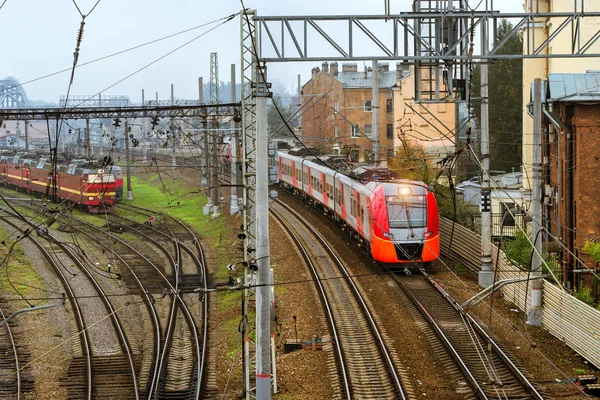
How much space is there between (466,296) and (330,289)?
3.59m

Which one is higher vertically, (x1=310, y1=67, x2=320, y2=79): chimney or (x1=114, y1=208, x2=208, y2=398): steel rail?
(x1=310, y1=67, x2=320, y2=79): chimney

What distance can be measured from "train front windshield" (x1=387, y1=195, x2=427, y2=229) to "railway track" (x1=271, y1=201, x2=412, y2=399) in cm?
210

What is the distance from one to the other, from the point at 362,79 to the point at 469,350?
150ft

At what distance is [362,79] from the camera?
200ft

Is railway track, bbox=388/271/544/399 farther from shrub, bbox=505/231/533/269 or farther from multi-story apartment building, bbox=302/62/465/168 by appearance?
multi-story apartment building, bbox=302/62/465/168

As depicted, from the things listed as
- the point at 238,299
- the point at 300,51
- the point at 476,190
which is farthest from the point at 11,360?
the point at 476,190

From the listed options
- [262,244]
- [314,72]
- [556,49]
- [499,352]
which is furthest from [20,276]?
[314,72]

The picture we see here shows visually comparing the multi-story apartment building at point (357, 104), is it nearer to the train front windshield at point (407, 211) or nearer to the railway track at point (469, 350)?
the train front windshield at point (407, 211)

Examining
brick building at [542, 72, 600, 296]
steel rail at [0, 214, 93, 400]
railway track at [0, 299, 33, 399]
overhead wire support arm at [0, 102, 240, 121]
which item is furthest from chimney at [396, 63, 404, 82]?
railway track at [0, 299, 33, 399]

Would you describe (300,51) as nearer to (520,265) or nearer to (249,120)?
(249,120)

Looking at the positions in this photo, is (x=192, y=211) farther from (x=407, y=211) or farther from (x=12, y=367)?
(x=12, y=367)

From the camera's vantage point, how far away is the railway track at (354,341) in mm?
14578

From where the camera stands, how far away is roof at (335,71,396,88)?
59.0m

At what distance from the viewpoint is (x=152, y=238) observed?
33.1 meters
